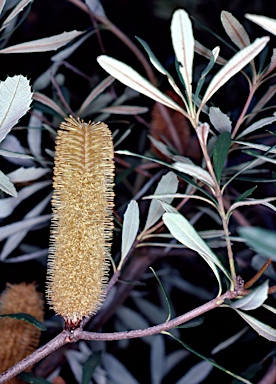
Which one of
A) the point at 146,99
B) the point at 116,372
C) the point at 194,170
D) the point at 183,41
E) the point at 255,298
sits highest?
the point at 146,99

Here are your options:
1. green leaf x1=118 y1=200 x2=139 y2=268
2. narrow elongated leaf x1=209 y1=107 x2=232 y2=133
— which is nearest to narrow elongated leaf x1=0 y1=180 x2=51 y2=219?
green leaf x1=118 y1=200 x2=139 y2=268

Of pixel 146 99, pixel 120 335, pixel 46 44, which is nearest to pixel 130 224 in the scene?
pixel 120 335

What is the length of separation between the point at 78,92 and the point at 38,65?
13 centimetres

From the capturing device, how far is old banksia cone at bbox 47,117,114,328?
19.2 inches

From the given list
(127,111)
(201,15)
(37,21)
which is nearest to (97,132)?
(127,111)

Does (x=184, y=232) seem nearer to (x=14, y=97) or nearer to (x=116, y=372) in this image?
(x=14, y=97)

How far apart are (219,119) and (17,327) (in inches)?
14.2

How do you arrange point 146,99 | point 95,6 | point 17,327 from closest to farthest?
1. point 17,327
2. point 95,6
3. point 146,99

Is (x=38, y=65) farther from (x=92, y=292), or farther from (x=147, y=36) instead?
(x=92, y=292)

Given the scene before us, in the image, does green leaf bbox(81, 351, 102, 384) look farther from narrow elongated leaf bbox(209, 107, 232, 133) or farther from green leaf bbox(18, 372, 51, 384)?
narrow elongated leaf bbox(209, 107, 232, 133)

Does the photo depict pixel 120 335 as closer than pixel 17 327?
Yes

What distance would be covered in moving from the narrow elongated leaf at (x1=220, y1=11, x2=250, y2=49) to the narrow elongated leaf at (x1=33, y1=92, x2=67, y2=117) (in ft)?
0.86

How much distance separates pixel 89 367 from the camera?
71cm

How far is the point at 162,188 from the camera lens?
1.91ft
